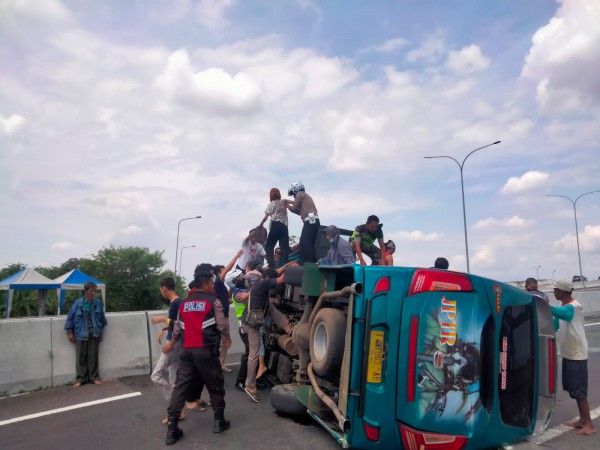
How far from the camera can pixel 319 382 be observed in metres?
4.43

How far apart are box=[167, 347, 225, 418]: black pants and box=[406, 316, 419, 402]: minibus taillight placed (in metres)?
2.17

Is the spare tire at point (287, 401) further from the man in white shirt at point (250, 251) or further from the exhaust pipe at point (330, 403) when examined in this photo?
the man in white shirt at point (250, 251)

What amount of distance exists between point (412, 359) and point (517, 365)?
1.18 meters

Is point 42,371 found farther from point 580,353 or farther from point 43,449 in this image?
point 580,353

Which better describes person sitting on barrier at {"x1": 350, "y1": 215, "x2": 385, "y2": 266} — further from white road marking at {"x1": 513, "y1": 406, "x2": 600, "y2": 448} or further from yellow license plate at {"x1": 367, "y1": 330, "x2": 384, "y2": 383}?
yellow license plate at {"x1": 367, "y1": 330, "x2": 384, "y2": 383}

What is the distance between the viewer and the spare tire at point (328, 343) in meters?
4.04

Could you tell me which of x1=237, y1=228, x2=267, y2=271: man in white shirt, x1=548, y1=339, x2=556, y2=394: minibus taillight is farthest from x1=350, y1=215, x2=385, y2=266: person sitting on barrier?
x1=548, y1=339, x2=556, y2=394: minibus taillight

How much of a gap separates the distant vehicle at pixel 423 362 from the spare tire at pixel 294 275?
1.19 metres

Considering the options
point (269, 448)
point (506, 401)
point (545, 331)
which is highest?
point (545, 331)

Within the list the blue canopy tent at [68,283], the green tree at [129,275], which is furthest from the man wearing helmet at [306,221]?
the green tree at [129,275]

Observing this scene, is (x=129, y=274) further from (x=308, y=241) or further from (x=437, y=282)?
(x=437, y=282)

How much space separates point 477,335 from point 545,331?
117 cm

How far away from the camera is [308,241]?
7.29m

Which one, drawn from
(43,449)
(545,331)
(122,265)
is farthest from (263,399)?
(122,265)
